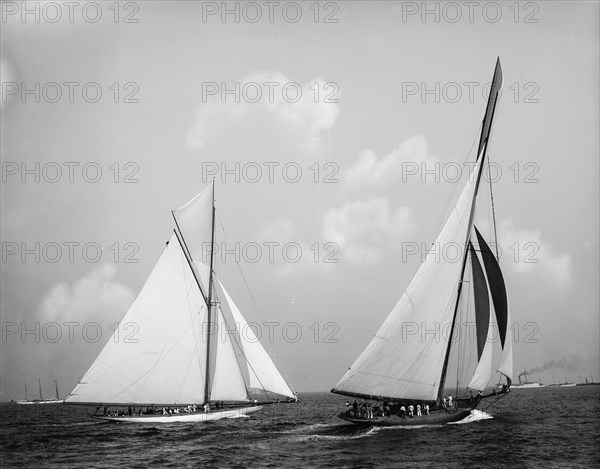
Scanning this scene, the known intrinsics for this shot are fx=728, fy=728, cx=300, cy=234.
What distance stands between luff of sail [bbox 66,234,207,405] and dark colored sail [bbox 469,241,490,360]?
75.0 feet

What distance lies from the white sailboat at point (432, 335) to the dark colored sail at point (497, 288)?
63 mm

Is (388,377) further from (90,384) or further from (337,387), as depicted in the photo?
(90,384)

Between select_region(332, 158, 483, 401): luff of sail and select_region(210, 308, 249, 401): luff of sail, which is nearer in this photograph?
select_region(332, 158, 483, 401): luff of sail

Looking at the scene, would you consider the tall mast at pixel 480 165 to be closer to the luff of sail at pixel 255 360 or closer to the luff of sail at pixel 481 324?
the luff of sail at pixel 481 324

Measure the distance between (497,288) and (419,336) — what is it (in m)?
5.82

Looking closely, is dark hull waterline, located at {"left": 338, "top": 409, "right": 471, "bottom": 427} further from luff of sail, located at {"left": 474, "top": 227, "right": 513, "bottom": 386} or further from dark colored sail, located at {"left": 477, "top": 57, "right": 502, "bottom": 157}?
dark colored sail, located at {"left": 477, "top": 57, "right": 502, "bottom": 157}

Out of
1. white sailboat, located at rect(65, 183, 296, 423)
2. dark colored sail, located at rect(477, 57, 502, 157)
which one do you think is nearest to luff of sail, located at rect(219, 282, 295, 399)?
white sailboat, located at rect(65, 183, 296, 423)

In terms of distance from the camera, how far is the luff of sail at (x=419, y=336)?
4666cm

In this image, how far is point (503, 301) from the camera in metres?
45.8

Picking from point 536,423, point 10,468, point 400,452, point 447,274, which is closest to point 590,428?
point 536,423

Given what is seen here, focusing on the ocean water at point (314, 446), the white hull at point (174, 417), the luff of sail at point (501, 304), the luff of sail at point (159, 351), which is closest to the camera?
the ocean water at point (314, 446)

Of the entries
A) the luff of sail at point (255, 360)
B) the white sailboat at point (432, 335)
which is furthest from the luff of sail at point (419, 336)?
the luff of sail at point (255, 360)

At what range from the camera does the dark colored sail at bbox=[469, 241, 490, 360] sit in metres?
46.8

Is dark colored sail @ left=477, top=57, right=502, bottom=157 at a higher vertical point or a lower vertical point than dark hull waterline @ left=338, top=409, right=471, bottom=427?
higher
